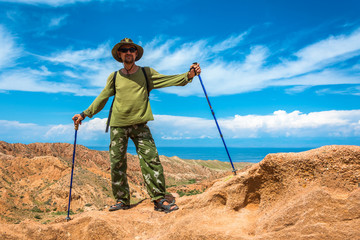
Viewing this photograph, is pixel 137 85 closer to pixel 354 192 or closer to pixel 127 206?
pixel 127 206

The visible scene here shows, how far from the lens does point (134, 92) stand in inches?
217

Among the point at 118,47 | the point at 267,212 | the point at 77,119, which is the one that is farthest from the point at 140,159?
the point at 267,212

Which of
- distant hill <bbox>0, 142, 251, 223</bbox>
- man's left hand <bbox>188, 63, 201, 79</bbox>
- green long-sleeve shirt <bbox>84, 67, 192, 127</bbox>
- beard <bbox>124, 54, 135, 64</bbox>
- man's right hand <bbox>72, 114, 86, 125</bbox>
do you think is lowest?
distant hill <bbox>0, 142, 251, 223</bbox>

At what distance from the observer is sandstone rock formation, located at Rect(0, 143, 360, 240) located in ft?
9.46

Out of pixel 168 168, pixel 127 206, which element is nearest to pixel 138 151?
pixel 127 206

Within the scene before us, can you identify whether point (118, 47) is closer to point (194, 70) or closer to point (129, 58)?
point (129, 58)

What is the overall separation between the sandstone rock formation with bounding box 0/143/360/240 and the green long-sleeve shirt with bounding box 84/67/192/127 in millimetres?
1872

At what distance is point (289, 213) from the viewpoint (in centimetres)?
311

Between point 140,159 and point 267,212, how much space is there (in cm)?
281

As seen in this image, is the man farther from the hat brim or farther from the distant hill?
the distant hill

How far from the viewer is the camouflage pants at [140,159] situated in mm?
5297

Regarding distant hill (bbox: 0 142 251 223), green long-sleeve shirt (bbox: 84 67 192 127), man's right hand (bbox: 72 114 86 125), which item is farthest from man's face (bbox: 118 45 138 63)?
distant hill (bbox: 0 142 251 223)

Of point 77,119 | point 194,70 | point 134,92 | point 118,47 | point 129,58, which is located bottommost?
point 77,119

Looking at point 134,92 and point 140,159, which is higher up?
point 134,92
